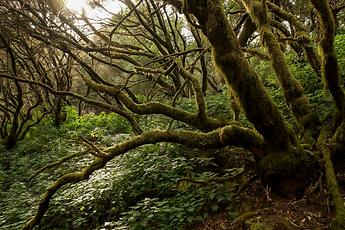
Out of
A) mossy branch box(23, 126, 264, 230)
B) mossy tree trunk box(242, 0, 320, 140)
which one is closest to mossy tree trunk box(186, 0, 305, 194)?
mossy branch box(23, 126, 264, 230)

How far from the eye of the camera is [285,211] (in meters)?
4.04

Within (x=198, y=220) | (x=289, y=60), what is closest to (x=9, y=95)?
(x=289, y=60)

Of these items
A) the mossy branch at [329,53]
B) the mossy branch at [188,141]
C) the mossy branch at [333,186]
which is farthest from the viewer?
the mossy branch at [188,141]

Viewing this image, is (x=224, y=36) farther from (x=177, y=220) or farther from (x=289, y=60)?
(x=289, y=60)

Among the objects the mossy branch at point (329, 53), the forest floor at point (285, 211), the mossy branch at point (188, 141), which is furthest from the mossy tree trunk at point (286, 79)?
the mossy branch at point (188, 141)

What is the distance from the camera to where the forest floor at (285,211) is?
12.5ft

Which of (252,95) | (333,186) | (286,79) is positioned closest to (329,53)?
(286,79)

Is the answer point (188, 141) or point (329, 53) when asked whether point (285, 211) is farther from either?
point (329, 53)

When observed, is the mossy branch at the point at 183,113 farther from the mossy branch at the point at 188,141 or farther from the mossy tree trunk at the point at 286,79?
the mossy tree trunk at the point at 286,79

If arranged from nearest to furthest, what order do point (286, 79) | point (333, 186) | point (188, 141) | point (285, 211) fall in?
point (333, 186) → point (285, 211) → point (188, 141) → point (286, 79)

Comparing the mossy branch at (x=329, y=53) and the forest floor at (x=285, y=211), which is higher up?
the mossy branch at (x=329, y=53)

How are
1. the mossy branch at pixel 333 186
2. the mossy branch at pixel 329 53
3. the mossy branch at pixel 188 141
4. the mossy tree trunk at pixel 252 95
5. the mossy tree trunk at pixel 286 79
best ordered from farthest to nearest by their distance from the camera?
the mossy tree trunk at pixel 286 79 < the mossy branch at pixel 188 141 < the mossy branch at pixel 329 53 < the mossy tree trunk at pixel 252 95 < the mossy branch at pixel 333 186

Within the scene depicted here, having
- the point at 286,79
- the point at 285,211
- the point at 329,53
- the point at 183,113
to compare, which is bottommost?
the point at 285,211

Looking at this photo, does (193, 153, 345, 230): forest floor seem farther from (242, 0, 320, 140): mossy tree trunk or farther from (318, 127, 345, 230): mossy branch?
(242, 0, 320, 140): mossy tree trunk
